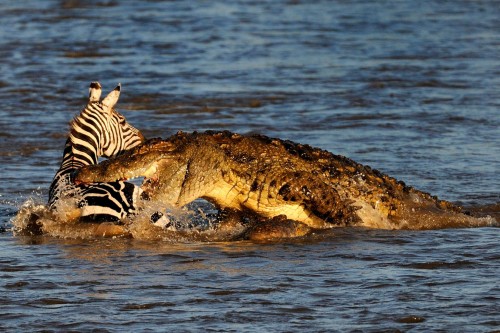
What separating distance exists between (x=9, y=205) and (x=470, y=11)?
1575 cm

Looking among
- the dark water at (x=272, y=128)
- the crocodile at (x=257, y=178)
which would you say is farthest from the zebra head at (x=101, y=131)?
the dark water at (x=272, y=128)

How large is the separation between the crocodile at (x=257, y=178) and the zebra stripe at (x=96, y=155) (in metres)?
0.28

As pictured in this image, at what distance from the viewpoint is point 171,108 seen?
1435 cm

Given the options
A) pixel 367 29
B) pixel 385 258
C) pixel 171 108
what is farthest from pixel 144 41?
pixel 385 258

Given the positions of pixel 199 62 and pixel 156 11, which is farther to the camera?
pixel 156 11

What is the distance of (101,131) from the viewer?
884cm

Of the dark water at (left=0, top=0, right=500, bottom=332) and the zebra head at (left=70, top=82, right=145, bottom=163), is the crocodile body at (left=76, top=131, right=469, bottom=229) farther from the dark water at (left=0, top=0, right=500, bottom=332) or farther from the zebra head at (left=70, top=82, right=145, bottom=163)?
the zebra head at (left=70, top=82, right=145, bottom=163)

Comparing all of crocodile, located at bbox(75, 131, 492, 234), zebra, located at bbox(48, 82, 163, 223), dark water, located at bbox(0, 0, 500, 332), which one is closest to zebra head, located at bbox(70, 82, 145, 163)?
zebra, located at bbox(48, 82, 163, 223)

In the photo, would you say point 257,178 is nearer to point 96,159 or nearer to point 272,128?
point 96,159

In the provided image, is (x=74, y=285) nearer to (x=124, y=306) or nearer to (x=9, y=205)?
(x=124, y=306)

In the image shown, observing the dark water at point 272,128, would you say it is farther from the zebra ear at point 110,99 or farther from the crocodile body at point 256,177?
the zebra ear at point 110,99

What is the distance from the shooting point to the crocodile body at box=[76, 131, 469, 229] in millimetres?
8031

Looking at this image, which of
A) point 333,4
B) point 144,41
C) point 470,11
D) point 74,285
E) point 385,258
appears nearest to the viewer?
point 74,285

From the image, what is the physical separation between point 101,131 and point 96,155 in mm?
183
